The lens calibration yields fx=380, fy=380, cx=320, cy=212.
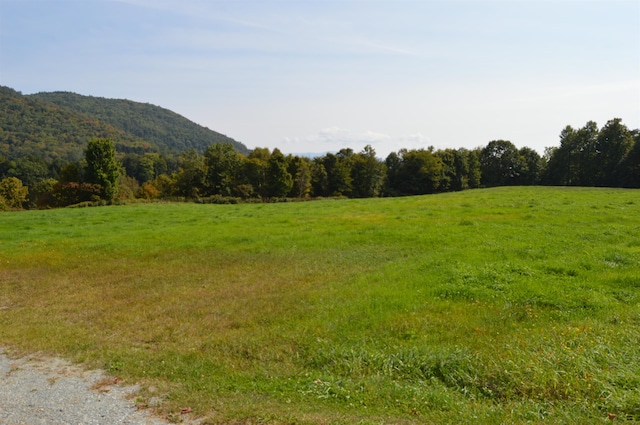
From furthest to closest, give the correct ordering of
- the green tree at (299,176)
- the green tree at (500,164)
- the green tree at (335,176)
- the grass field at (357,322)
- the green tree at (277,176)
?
1. the green tree at (500,164)
2. the green tree at (335,176)
3. the green tree at (299,176)
4. the green tree at (277,176)
5. the grass field at (357,322)

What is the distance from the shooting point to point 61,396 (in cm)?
654

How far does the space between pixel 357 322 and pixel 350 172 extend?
73719 millimetres

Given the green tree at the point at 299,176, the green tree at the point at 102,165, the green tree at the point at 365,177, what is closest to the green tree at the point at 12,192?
the green tree at the point at 102,165

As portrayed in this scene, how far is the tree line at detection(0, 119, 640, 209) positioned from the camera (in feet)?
193

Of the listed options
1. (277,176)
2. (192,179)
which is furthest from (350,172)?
(192,179)

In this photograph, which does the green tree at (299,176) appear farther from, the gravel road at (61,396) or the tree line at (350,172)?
the gravel road at (61,396)

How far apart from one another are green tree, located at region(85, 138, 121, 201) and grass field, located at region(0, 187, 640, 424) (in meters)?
40.1

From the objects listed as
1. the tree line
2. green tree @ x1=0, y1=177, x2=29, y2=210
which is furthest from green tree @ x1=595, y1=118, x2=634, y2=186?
green tree @ x1=0, y1=177, x2=29, y2=210

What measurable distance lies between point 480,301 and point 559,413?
16.0 ft

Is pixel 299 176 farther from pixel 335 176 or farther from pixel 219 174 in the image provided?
pixel 219 174

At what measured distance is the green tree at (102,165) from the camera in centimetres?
5522

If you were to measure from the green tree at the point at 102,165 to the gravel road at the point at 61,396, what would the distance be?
53.5 metres

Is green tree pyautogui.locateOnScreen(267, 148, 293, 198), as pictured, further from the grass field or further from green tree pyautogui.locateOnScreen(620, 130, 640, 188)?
green tree pyautogui.locateOnScreen(620, 130, 640, 188)

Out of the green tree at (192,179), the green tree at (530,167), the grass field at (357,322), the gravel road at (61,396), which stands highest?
the green tree at (530,167)
